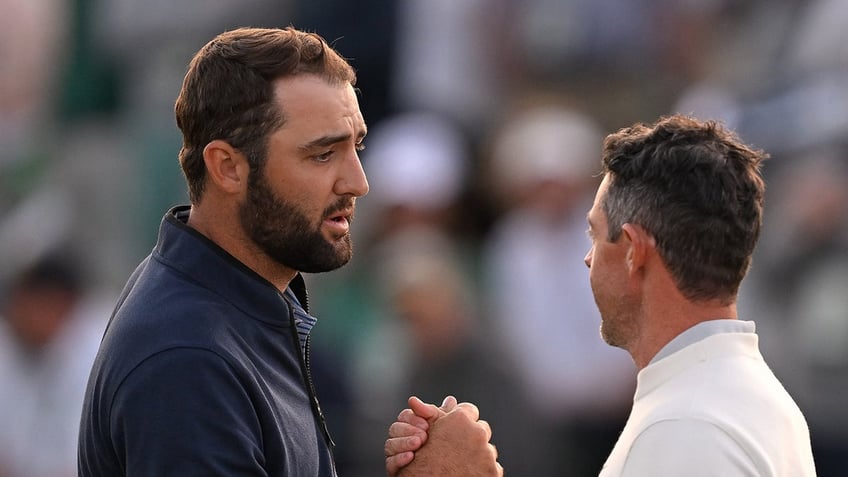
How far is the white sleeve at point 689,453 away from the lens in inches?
94.7

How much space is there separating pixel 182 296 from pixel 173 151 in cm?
459

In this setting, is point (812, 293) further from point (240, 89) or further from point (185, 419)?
point (185, 419)

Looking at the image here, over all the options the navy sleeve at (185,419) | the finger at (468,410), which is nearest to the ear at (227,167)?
the navy sleeve at (185,419)

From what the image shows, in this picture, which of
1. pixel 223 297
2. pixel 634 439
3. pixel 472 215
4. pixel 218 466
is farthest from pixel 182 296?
pixel 472 215

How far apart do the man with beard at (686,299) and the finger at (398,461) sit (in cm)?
44

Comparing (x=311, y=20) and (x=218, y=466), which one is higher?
(x=311, y=20)

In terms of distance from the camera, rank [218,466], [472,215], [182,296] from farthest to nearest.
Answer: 1. [472,215]
2. [182,296]
3. [218,466]

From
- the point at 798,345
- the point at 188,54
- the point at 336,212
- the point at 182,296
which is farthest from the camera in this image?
the point at 188,54

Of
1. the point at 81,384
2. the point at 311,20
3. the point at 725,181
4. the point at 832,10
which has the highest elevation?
the point at 832,10

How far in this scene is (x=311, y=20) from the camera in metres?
7.01

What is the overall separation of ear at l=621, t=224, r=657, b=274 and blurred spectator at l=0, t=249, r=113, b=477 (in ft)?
12.2

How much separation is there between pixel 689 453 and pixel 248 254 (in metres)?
0.96

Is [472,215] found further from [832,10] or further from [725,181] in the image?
[725,181]

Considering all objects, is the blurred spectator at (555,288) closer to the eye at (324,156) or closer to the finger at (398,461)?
the finger at (398,461)
